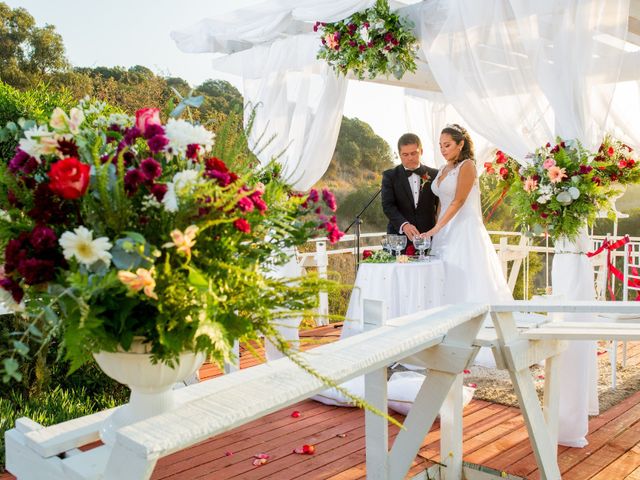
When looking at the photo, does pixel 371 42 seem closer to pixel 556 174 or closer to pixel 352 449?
pixel 556 174

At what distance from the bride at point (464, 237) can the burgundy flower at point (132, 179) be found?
11.8ft

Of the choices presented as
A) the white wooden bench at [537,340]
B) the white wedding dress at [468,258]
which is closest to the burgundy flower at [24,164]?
the white wooden bench at [537,340]

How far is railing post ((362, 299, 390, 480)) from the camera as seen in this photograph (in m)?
1.96

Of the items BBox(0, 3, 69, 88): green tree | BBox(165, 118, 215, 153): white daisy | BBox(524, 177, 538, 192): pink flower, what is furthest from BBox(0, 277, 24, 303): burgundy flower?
BBox(0, 3, 69, 88): green tree

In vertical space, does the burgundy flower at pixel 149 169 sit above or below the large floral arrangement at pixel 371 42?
below

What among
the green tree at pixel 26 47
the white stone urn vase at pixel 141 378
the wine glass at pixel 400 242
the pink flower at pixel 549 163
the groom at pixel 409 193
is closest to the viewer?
the white stone urn vase at pixel 141 378

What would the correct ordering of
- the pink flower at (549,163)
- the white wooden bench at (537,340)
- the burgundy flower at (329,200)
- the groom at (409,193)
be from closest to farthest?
the burgundy flower at (329,200), the white wooden bench at (537,340), the pink flower at (549,163), the groom at (409,193)

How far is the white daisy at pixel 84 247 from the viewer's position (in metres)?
0.93

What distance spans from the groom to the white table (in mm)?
498

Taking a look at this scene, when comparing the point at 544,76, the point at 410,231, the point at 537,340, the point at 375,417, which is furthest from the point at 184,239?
the point at 410,231

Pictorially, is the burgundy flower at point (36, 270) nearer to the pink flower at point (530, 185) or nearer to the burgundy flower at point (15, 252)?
the burgundy flower at point (15, 252)

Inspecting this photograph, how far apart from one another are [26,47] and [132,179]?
1381 centimetres

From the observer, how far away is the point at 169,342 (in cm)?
99

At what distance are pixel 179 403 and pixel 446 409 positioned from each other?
1534mm
